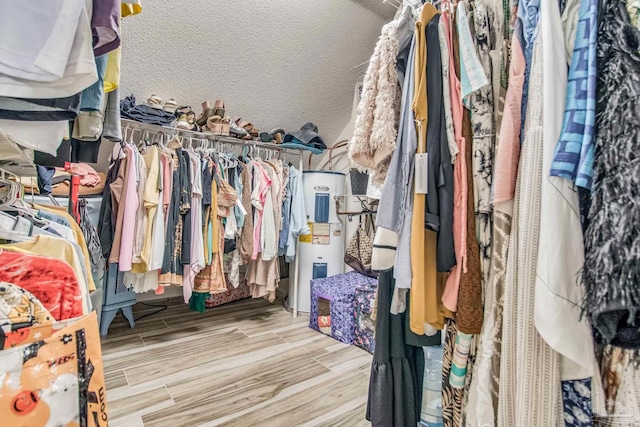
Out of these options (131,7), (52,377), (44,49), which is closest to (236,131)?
(131,7)

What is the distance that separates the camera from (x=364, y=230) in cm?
276

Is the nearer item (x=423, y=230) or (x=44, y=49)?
(x=44, y=49)

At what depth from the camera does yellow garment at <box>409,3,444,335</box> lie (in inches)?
31.6

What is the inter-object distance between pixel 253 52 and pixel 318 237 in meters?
1.66

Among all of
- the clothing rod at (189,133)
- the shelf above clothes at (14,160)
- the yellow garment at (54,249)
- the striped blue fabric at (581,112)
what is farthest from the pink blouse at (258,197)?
the striped blue fabric at (581,112)

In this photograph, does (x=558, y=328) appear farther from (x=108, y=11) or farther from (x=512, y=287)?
(x=108, y=11)

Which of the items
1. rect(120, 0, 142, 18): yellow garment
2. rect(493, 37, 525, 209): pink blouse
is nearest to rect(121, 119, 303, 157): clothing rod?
rect(120, 0, 142, 18): yellow garment

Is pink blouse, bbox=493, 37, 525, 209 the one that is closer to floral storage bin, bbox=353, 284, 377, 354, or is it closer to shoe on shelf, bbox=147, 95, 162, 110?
floral storage bin, bbox=353, 284, 377, 354

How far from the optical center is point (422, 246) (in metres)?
0.81

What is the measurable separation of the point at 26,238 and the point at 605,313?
49.5 inches

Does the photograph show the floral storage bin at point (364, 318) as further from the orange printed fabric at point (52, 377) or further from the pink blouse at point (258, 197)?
the orange printed fabric at point (52, 377)

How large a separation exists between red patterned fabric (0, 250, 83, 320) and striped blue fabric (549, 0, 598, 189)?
0.94 metres

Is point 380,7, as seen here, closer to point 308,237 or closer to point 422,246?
point 308,237

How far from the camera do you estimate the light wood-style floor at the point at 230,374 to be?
1.42 metres
